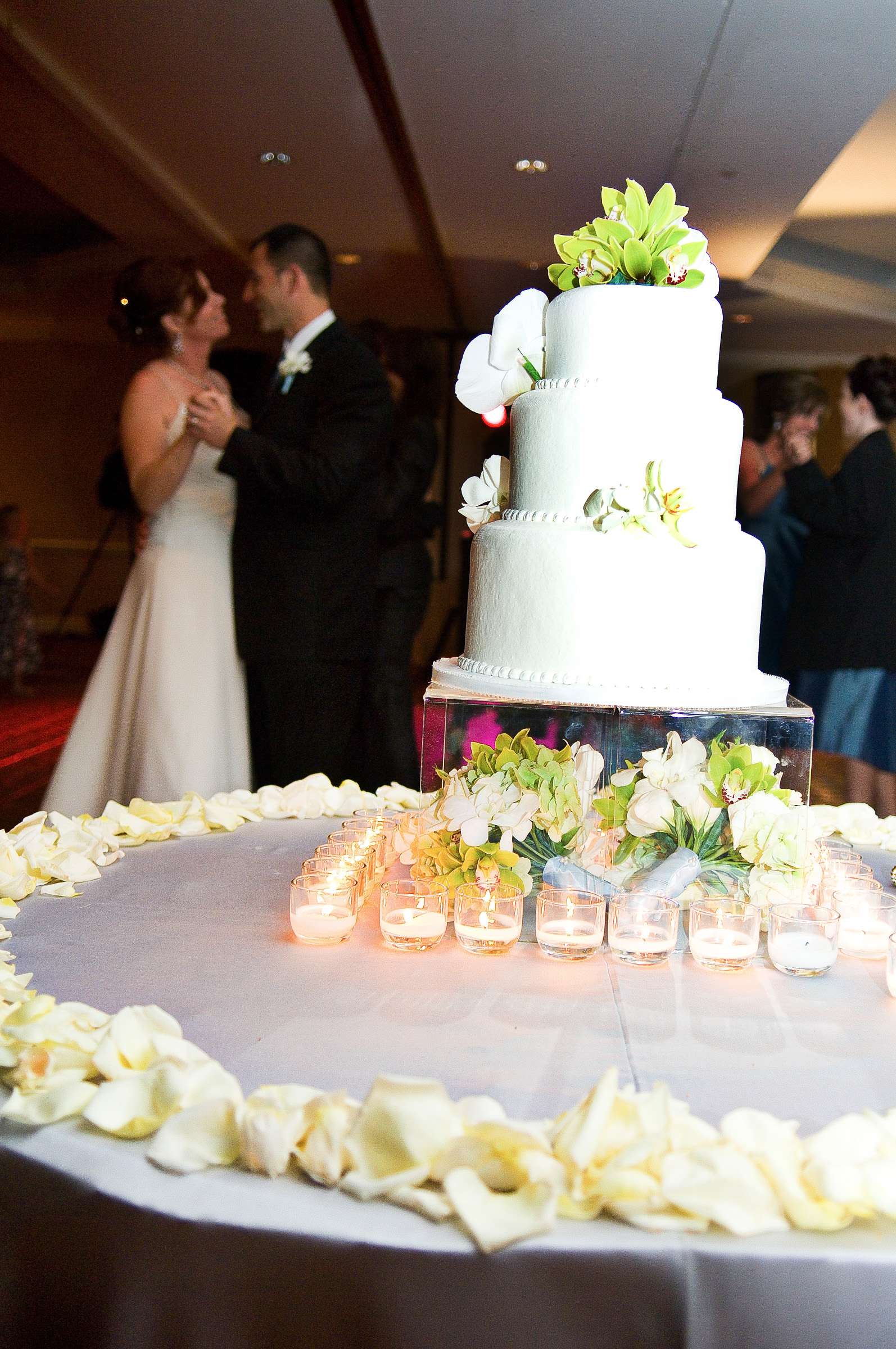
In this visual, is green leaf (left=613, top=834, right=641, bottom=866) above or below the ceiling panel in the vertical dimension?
below

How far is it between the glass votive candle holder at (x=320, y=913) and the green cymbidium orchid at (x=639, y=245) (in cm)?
102

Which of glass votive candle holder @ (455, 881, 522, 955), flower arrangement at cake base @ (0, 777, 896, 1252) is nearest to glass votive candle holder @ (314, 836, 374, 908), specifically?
glass votive candle holder @ (455, 881, 522, 955)

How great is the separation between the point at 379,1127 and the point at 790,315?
294 inches

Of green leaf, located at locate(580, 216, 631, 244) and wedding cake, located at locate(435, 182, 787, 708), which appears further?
green leaf, located at locate(580, 216, 631, 244)

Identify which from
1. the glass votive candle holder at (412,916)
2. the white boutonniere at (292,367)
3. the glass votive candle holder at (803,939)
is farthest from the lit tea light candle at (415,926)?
the white boutonniere at (292,367)

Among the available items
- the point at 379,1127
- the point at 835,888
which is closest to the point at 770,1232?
the point at 379,1127

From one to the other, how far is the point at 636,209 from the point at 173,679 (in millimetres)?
2255

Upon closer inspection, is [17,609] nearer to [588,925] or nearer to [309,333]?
[309,333]

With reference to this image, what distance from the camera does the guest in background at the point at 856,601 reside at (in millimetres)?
4289

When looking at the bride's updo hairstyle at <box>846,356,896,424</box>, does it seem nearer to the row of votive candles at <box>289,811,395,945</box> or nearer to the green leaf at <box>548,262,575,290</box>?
the green leaf at <box>548,262,575,290</box>

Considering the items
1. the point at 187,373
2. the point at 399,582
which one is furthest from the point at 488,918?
the point at 399,582

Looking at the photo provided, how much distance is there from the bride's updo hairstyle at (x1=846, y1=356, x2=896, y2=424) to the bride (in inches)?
90.4

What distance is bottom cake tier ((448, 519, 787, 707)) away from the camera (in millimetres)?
1683

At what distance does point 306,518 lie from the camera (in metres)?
3.49
